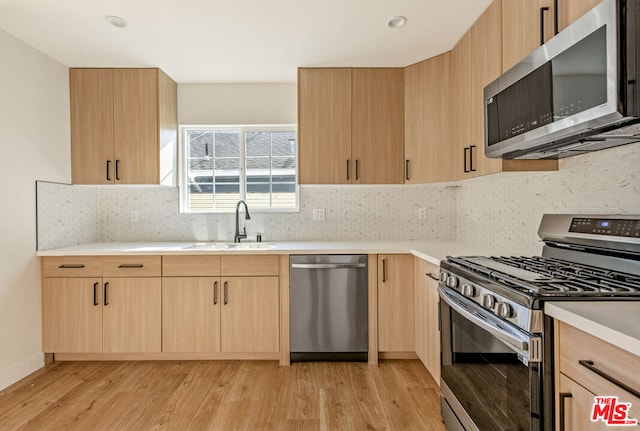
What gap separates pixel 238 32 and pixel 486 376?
8.19 ft

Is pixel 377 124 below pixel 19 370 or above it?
above

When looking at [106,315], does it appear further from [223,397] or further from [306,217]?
[306,217]

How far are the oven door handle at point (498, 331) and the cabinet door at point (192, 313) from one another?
70.9 inches

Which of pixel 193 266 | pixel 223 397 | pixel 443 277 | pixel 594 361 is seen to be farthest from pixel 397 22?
pixel 223 397

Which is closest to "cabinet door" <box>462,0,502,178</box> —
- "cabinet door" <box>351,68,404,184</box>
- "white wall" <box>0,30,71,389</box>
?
"cabinet door" <box>351,68,404,184</box>

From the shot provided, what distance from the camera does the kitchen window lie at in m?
3.47

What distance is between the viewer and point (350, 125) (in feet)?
9.86

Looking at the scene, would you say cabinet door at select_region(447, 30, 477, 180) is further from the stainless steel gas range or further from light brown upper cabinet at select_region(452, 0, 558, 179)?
the stainless steel gas range

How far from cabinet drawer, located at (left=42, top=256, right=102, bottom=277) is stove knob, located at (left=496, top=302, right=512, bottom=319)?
9.14 ft

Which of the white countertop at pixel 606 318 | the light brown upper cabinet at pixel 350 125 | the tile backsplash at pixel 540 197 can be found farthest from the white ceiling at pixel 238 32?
the white countertop at pixel 606 318

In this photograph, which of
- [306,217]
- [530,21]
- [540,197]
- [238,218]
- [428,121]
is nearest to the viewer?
[530,21]

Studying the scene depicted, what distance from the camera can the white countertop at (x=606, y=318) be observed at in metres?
0.84

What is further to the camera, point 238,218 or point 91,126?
point 238,218

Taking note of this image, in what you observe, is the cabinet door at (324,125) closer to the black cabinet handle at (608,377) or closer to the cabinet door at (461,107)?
the cabinet door at (461,107)
